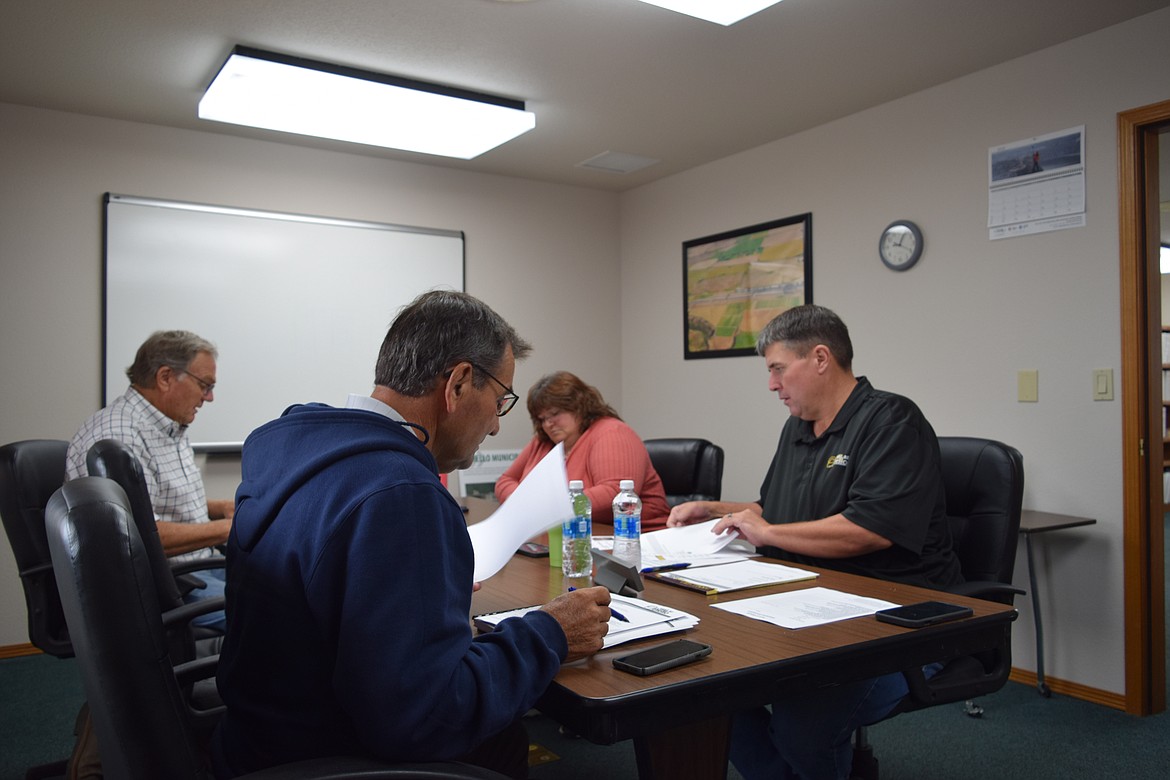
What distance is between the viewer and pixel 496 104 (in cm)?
374

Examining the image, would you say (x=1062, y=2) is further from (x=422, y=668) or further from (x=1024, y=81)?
(x=422, y=668)

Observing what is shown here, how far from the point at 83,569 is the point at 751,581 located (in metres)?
1.24

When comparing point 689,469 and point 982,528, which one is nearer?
point 982,528

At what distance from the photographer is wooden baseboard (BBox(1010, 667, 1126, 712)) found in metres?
3.10

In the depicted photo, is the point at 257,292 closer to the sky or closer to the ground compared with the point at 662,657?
closer to the sky

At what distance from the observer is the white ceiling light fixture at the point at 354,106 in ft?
→ 10.8

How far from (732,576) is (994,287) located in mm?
2308

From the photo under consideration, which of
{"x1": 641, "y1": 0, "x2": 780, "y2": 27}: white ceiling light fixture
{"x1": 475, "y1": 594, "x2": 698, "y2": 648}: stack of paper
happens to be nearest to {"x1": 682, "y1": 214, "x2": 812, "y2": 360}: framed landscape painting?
{"x1": 641, "y1": 0, "x2": 780, "y2": 27}: white ceiling light fixture

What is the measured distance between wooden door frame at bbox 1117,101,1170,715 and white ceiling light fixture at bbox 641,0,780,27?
1.48 m

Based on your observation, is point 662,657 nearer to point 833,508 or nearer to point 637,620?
point 637,620

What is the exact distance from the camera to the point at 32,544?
2.28m

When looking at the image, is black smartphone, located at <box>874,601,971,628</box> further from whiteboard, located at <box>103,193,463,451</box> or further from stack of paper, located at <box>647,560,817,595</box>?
whiteboard, located at <box>103,193,463,451</box>

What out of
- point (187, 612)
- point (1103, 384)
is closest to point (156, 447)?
point (187, 612)

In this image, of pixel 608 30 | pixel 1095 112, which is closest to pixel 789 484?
pixel 608 30
